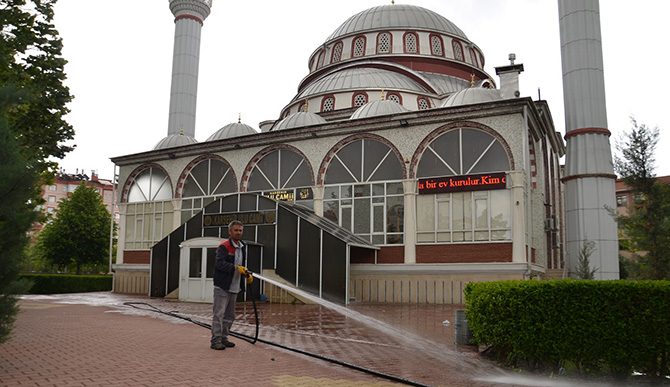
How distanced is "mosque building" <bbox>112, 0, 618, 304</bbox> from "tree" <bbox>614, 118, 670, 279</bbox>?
2548mm

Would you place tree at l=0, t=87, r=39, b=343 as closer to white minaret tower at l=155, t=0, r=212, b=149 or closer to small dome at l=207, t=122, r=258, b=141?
small dome at l=207, t=122, r=258, b=141

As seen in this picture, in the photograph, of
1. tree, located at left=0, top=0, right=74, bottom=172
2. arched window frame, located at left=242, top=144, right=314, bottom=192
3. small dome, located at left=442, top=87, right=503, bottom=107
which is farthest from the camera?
arched window frame, located at left=242, top=144, right=314, bottom=192

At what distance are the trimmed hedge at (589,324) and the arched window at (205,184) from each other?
20383 mm

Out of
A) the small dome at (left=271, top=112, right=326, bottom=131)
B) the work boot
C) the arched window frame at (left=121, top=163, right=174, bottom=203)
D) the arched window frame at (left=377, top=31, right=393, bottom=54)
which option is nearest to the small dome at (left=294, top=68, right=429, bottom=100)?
the arched window frame at (left=377, top=31, right=393, bottom=54)

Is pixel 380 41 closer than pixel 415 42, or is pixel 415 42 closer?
pixel 415 42

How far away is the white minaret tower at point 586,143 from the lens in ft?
73.8

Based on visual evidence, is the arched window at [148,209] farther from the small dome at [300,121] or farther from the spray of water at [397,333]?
the spray of water at [397,333]

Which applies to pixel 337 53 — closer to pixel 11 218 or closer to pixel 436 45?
pixel 436 45

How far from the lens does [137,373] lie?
18.9 feet

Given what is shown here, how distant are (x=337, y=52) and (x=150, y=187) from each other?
18.3 metres

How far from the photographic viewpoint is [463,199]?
20.3 metres

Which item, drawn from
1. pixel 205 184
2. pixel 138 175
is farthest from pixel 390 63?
pixel 138 175

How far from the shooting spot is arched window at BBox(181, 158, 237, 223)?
2620cm

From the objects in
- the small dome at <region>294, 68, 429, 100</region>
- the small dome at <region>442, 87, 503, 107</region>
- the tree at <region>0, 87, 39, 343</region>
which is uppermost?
the small dome at <region>294, 68, 429, 100</region>
